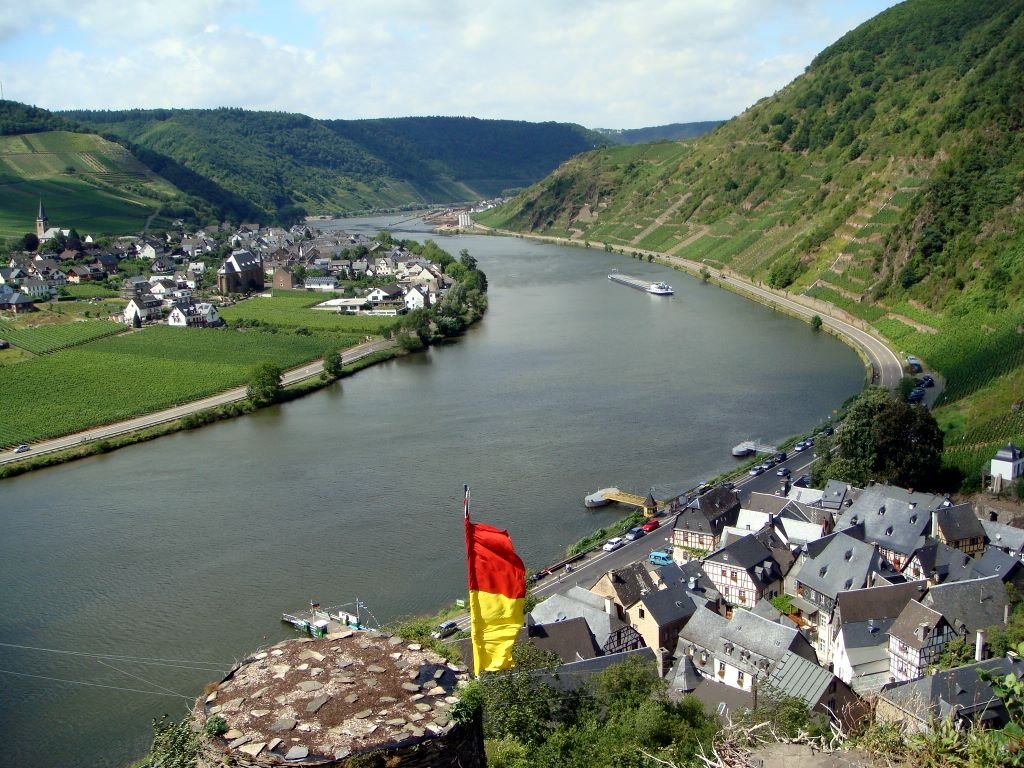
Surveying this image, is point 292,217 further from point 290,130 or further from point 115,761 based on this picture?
point 115,761

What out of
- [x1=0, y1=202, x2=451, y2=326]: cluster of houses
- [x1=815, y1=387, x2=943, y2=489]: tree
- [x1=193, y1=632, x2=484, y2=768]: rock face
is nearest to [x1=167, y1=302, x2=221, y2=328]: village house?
[x1=0, y1=202, x2=451, y2=326]: cluster of houses

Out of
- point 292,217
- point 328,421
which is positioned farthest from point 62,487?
point 292,217

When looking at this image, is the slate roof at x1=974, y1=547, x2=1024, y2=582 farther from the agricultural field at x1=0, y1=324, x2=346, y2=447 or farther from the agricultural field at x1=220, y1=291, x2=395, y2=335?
the agricultural field at x1=220, y1=291, x2=395, y2=335

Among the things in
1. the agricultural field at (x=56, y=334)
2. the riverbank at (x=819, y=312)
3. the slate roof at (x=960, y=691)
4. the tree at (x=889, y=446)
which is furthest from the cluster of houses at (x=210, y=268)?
the slate roof at (x=960, y=691)

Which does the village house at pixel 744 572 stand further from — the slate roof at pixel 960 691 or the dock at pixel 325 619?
the dock at pixel 325 619

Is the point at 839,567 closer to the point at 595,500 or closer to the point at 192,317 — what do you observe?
the point at 595,500
